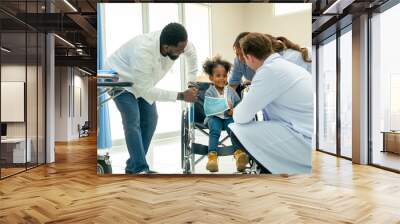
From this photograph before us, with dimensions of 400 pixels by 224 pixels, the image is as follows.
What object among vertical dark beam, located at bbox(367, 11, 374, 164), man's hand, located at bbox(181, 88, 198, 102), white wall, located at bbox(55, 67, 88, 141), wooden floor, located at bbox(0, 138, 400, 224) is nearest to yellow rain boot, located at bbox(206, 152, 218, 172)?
wooden floor, located at bbox(0, 138, 400, 224)

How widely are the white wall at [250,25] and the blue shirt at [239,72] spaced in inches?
5.7

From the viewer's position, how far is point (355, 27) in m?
7.69

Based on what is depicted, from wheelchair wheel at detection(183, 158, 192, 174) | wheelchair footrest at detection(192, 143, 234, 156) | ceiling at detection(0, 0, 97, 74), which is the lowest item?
wheelchair wheel at detection(183, 158, 192, 174)

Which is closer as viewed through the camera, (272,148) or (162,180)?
(272,148)

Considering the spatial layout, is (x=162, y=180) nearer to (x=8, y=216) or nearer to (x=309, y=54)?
(x=8, y=216)

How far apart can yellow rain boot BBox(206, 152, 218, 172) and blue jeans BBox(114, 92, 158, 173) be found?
90cm

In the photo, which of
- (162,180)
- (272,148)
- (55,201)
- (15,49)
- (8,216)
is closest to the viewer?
(8,216)

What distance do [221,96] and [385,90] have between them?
3560mm

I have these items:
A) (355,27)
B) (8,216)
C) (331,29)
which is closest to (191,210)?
(8,216)

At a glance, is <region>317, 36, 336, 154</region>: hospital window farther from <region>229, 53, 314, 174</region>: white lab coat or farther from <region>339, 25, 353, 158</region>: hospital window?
<region>229, 53, 314, 174</region>: white lab coat

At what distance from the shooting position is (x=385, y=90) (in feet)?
23.3

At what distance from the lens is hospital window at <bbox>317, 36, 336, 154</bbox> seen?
9406mm

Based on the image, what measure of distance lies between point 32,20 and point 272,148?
4.84 metres

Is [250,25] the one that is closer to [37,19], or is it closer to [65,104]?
[37,19]
